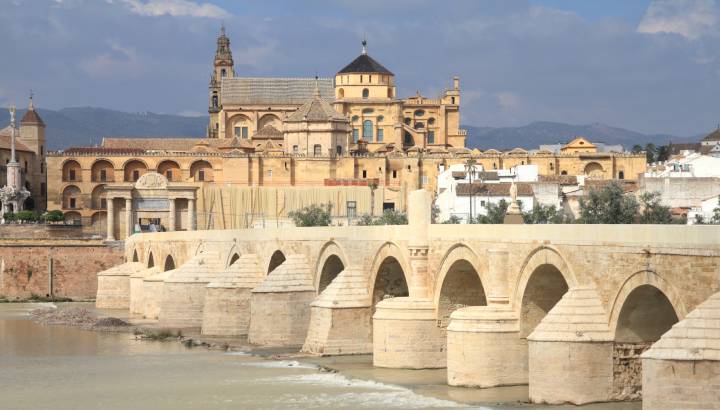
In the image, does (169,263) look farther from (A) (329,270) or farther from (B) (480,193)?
(A) (329,270)

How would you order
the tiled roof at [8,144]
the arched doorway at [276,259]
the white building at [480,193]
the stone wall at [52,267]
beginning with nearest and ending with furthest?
the arched doorway at [276,259] → the white building at [480,193] → the stone wall at [52,267] → the tiled roof at [8,144]

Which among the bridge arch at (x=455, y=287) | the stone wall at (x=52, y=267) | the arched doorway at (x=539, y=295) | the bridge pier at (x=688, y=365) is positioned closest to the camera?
the bridge pier at (x=688, y=365)

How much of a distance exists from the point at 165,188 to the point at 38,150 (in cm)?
3213

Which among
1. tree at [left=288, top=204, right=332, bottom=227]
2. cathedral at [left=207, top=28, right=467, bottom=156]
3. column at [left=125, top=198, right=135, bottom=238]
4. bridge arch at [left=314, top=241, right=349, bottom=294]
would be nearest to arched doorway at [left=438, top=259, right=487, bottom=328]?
bridge arch at [left=314, top=241, right=349, bottom=294]

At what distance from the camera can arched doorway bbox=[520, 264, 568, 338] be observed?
26375mm

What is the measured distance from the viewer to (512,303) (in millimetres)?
26797

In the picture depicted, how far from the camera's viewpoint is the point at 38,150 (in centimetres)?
10912

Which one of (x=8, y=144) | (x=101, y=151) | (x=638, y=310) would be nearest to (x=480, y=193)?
(x=101, y=151)

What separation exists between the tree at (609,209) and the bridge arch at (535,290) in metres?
24.8

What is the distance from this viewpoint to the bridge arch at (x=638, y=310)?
22906 millimetres

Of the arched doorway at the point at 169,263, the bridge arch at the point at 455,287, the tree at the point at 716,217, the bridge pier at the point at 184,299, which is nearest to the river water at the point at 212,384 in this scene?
the bridge arch at the point at 455,287

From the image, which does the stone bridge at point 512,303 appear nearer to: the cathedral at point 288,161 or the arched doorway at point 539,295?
the arched doorway at point 539,295

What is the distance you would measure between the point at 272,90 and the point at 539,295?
82.5 meters

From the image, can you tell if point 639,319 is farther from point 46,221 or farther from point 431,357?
point 46,221
